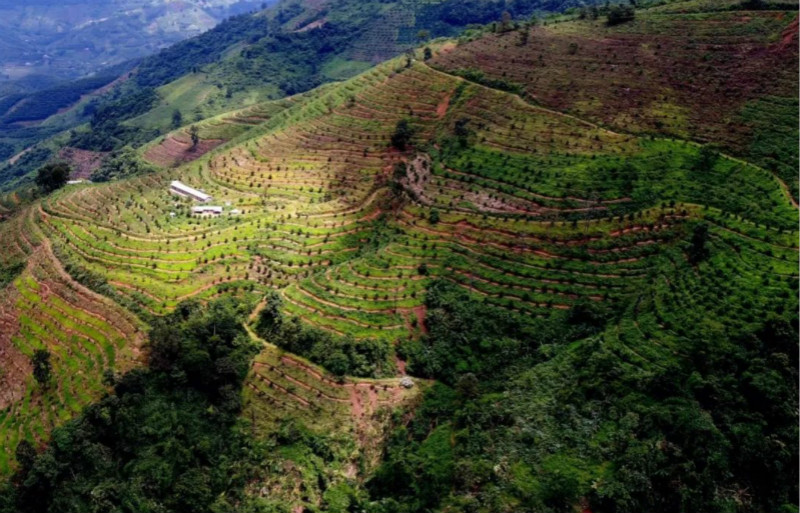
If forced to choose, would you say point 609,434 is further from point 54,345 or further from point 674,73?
point 674,73

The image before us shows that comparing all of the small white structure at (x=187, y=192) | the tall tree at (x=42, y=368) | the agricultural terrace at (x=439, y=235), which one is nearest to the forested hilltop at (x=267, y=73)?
the small white structure at (x=187, y=192)

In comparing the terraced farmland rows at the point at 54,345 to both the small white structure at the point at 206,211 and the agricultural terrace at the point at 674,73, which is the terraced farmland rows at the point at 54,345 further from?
the agricultural terrace at the point at 674,73

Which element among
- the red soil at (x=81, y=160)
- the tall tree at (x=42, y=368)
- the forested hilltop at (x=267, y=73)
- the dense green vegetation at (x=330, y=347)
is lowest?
the red soil at (x=81, y=160)

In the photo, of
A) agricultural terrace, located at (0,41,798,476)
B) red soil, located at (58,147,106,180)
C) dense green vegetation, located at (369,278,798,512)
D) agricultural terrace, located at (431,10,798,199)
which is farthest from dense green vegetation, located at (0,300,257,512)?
red soil, located at (58,147,106,180)

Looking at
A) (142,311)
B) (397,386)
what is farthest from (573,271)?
(142,311)

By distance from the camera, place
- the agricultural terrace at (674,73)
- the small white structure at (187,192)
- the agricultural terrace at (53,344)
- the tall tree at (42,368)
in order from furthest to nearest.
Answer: the small white structure at (187,192)
the agricultural terrace at (674,73)
the tall tree at (42,368)
the agricultural terrace at (53,344)

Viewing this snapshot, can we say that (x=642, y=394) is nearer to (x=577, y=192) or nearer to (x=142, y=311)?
(x=577, y=192)
